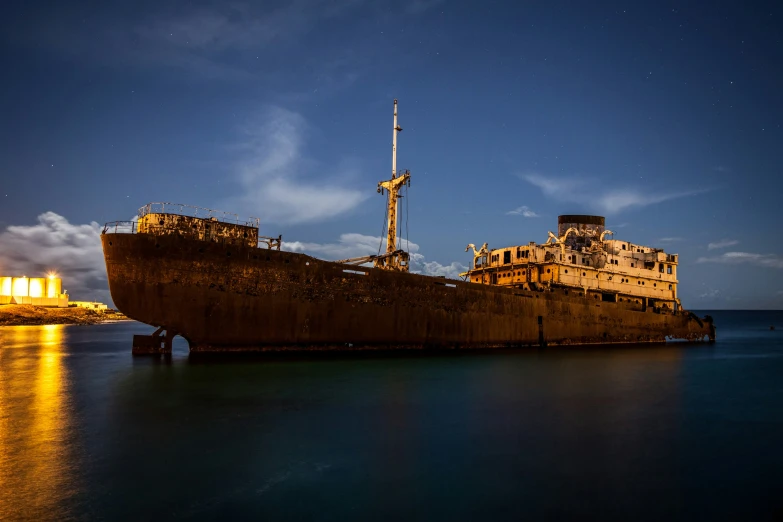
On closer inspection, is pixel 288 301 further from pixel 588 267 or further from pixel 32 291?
pixel 32 291

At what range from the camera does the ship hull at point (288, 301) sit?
16.9m

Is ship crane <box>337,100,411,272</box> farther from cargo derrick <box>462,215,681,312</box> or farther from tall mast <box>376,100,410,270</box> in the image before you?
cargo derrick <box>462,215,681,312</box>

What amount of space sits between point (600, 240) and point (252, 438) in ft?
96.8

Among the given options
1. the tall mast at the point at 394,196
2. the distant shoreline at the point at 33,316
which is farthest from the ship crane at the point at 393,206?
the distant shoreline at the point at 33,316

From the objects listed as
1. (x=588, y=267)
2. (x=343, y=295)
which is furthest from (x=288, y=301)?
(x=588, y=267)

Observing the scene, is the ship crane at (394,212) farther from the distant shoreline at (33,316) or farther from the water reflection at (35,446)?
the distant shoreline at (33,316)

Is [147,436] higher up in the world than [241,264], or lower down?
lower down

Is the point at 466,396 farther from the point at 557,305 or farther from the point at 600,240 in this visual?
the point at 600,240

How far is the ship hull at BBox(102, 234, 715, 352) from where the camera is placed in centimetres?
1692

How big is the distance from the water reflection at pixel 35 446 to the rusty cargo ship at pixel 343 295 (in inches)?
156

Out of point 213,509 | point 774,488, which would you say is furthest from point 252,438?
point 774,488

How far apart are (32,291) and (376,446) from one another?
100314 mm

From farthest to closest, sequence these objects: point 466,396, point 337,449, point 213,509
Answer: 1. point 466,396
2. point 337,449
3. point 213,509

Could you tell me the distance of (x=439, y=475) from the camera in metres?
7.27
